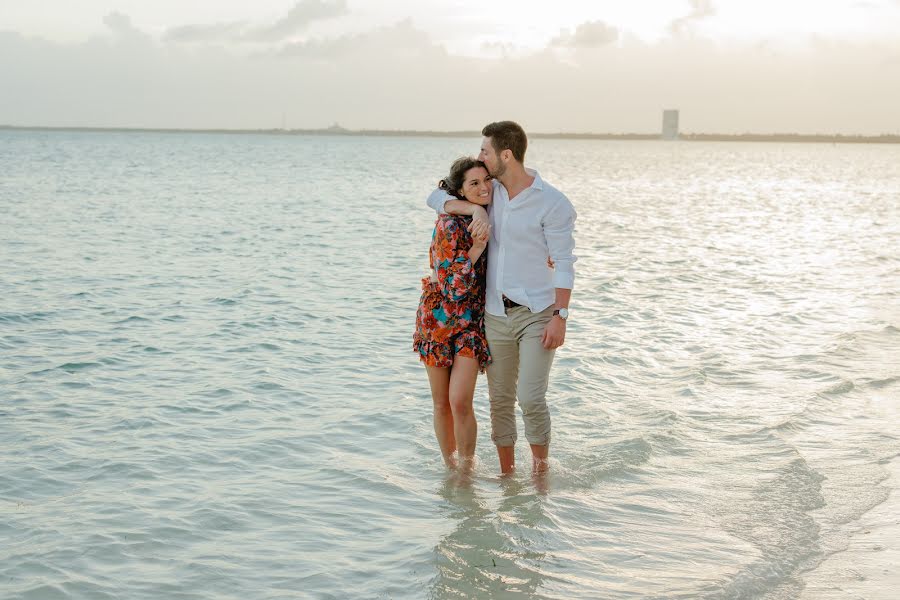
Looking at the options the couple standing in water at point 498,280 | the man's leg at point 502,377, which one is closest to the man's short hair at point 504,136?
the couple standing in water at point 498,280

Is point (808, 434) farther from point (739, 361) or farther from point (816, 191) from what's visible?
point (816, 191)

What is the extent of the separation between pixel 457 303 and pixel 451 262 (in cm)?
27

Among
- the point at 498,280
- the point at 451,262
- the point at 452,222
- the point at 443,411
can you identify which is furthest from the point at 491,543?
the point at 452,222

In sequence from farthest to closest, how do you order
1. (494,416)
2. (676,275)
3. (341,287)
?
1. (676,275)
2. (341,287)
3. (494,416)

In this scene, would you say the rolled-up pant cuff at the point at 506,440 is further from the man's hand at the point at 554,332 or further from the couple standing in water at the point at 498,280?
the man's hand at the point at 554,332

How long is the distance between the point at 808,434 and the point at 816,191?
55665 millimetres

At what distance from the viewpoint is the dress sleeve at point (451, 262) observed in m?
5.45

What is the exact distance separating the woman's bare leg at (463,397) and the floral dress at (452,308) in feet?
0.17

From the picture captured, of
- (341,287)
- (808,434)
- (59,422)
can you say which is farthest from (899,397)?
(341,287)

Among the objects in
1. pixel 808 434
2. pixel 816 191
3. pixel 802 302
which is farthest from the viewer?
pixel 816 191

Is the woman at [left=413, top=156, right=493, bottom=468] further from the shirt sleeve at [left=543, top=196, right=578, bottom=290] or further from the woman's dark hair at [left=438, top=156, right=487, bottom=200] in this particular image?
the shirt sleeve at [left=543, top=196, right=578, bottom=290]

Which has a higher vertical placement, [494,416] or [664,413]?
[494,416]

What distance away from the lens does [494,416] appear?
5.93 meters

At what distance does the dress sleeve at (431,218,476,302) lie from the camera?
545 cm
